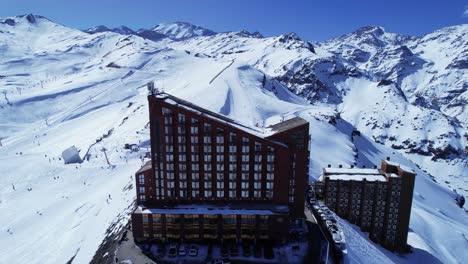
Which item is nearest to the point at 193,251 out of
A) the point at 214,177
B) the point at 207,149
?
the point at 214,177

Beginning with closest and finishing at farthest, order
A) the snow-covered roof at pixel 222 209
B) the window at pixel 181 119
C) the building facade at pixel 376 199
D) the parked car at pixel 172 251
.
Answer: the parked car at pixel 172 251 → the snow-covered roof at pixel 222 209 → the window at pixel 181 119 → the building facade at pixel 376 199

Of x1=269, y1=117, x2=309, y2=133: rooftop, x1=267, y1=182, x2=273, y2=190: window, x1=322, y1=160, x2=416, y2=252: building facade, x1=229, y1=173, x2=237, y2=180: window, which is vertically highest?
x1=269, y1=117, x2=309, y2=133: rooftop

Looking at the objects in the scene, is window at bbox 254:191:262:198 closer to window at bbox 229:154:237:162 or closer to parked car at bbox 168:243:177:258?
window at bbox 229:154:237:162

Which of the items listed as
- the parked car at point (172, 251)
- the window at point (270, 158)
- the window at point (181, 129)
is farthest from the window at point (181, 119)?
the parked car at point (172, 251)

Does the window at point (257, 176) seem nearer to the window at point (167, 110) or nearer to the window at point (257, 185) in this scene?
the window at point (257, 185)

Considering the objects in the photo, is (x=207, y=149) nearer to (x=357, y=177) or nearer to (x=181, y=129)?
(x=181, y=129)

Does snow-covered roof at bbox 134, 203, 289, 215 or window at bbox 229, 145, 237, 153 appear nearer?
snow-covered roof at bbox 134, 203, 289, 215

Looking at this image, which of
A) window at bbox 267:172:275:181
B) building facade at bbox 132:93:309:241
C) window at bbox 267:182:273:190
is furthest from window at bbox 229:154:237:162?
window at bbox 267:182:273:190
